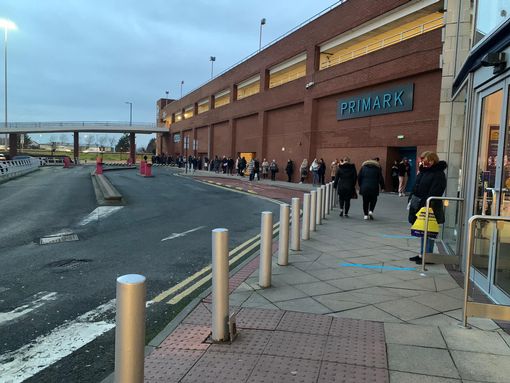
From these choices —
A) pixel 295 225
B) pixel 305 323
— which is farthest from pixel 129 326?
pixel 295 225

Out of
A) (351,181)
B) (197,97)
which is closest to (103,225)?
(351,181)

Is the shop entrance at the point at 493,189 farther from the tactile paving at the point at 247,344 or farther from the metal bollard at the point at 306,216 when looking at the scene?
the metal bollard at the point at 306,216

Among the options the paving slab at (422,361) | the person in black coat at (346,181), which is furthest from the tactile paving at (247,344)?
the person in black coat at (346,181)

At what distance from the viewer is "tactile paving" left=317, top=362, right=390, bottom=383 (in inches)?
129

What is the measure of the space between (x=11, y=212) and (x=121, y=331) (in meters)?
11.8

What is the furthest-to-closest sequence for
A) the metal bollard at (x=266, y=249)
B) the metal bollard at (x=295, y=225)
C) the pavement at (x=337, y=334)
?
the metal bollard at (x=295, y=225)
the metal bollard at (x=266, y=249)
the pavement at (x=337, y=334)

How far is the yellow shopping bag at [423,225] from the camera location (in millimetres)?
6816

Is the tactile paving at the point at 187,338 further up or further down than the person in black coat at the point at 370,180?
further down

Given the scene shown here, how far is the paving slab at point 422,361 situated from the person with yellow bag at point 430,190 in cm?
335

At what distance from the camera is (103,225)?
34.9 feet

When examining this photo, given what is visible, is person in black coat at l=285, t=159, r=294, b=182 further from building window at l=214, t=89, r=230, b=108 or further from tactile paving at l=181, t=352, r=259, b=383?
tactile paving at l=181, t=352, r=259, b=383

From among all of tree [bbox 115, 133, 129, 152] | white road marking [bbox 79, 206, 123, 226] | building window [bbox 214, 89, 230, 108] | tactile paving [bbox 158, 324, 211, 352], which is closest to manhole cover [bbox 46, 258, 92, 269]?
tactile paving [bbox 158, 324, 211, 352]

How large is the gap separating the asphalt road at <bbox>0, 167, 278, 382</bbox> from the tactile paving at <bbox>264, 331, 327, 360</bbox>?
1.17m

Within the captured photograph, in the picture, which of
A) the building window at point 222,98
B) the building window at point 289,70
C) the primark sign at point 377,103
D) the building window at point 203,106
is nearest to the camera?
the primark sign at point 377,103
